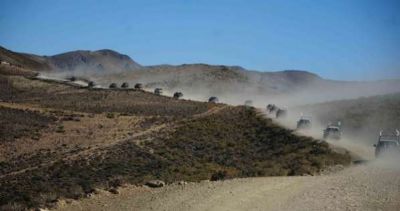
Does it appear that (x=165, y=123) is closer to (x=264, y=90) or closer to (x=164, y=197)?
(x=164, y=197)

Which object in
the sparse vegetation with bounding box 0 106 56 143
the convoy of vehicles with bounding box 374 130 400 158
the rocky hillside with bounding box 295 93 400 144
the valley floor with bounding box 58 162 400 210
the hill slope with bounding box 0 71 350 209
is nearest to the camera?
the valley floor with bounding box 58 162 400 210

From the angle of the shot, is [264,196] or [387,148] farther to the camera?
[387,148]

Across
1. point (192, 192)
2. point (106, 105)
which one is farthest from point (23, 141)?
point (192, 192)

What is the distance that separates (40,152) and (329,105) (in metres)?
44.6

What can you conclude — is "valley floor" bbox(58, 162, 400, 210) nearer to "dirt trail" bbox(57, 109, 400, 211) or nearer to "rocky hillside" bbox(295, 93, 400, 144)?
"dirt trail" bbox(57, 109, 400, 211)

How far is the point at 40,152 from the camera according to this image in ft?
166

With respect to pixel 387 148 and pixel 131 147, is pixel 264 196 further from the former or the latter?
pixel 131 147

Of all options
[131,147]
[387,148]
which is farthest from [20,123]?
[387,148]

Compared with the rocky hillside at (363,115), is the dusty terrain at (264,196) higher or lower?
lower

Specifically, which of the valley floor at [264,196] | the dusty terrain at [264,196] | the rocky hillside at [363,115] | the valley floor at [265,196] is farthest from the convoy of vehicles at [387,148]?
the rocky hillside at [363,115]

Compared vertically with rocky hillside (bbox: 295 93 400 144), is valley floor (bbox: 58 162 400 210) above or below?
below

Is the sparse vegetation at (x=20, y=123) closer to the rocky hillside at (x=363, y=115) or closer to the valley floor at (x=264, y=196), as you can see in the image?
the rocky hillside at (x=363, y=115)

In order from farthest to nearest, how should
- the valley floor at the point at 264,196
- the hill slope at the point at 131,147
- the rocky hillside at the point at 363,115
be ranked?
the rocky hillside at the point at 363,115
the hill slope at the point at 131,147
the valley floor at the point at 264,196

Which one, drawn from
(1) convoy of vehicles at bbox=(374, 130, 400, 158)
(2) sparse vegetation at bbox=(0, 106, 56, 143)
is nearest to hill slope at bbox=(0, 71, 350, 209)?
(2) sparse vegetation at bbox=(0, 106, 56, 143)
